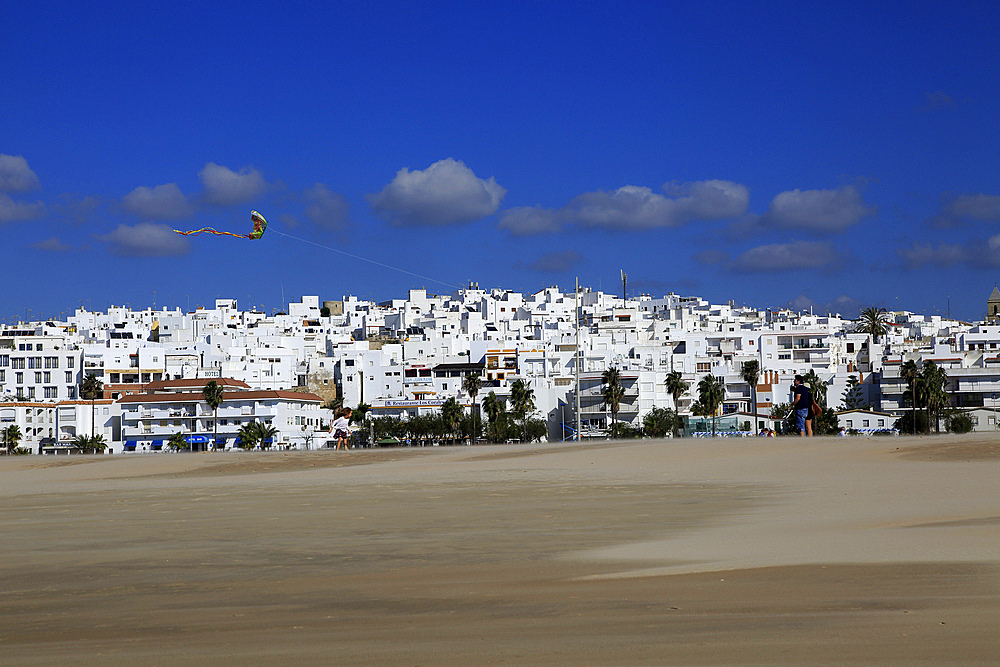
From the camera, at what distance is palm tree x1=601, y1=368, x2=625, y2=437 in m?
88.8

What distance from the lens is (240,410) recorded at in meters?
90.8

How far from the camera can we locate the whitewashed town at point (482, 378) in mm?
89062

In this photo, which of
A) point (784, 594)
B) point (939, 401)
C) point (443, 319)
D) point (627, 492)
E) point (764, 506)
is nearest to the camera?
point (784, 594)

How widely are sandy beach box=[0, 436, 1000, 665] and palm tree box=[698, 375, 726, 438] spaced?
239 feet

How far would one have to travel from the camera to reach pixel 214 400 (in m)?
87.1

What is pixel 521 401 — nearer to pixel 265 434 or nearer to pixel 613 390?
pixel 613 390

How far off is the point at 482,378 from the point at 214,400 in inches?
1300

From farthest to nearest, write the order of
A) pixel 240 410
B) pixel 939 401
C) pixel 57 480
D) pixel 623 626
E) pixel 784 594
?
pixel 240 410
pixel 939 401
pixel 57 480
pixel 784 594
pixel 623 626

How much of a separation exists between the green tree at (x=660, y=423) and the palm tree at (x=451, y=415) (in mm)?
14580

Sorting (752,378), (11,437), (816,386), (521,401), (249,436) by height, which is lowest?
(249,436)

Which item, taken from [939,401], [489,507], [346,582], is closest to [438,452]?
[489,507]

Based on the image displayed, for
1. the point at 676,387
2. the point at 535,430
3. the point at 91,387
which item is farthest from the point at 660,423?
the point at 91,387

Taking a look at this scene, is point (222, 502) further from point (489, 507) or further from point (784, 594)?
point (784, 594)

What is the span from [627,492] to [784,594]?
908 cm
